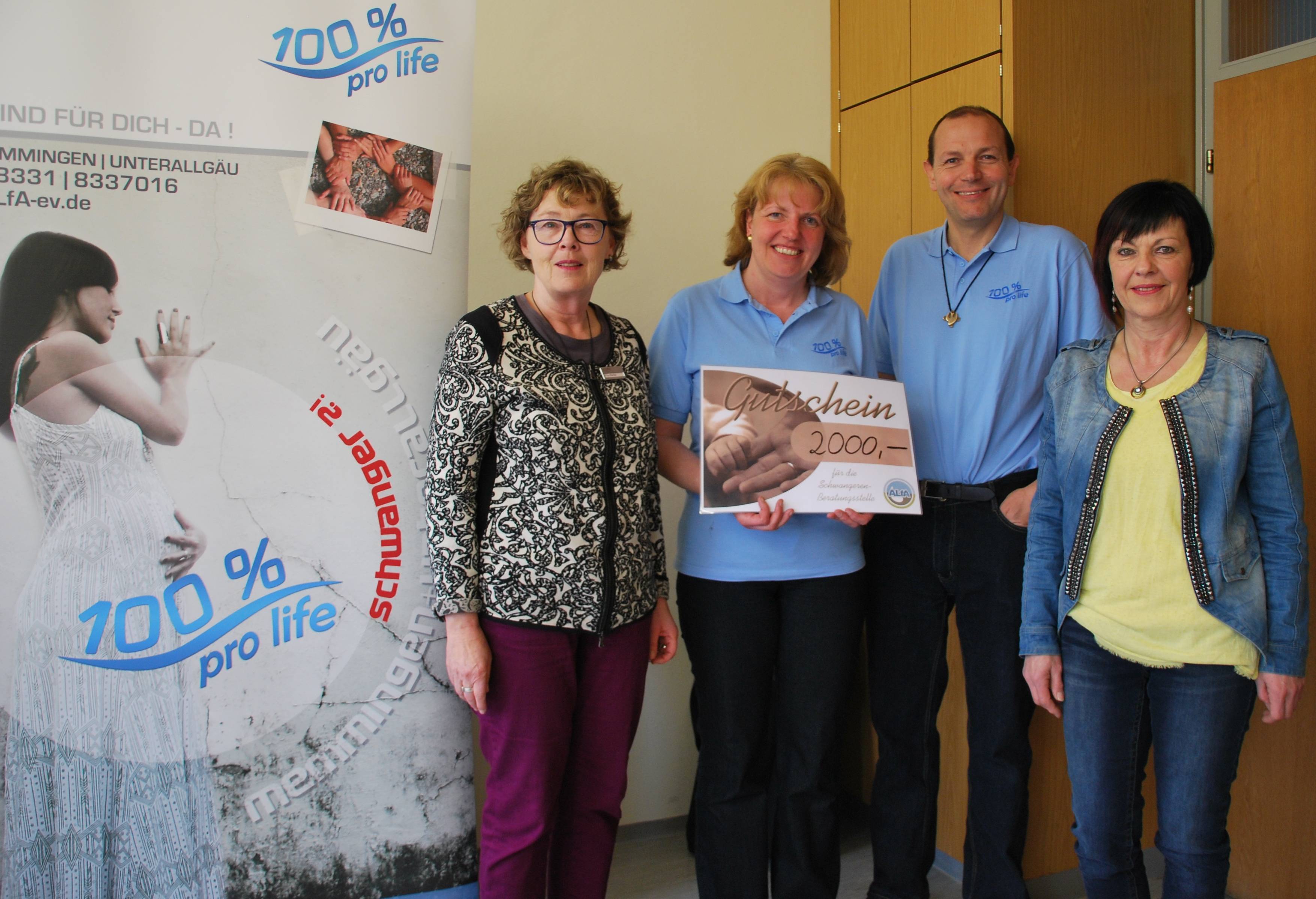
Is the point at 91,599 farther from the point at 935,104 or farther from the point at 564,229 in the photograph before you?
the point at 935,104

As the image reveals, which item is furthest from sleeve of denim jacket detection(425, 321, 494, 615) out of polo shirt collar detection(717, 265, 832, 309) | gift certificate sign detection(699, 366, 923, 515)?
polo shirt collar detection(717, 265, 832, 309)

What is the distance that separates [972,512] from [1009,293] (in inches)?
19.9

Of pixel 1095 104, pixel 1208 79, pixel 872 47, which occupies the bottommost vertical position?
pixel 1095 104

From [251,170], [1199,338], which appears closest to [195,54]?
[251,170]

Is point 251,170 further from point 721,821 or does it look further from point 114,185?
point 721,821

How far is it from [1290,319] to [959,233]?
3.24ft

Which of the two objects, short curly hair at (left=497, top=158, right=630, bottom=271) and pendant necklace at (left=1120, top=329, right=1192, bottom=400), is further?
short curly hair at (left=497, top=158, right=630, bottom=271)

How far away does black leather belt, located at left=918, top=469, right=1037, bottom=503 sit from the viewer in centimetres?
192

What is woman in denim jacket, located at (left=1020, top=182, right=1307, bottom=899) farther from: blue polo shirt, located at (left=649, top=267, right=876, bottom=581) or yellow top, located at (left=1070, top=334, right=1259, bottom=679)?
blue polo shirt, located at (left=649, top=267, right=876, bottom=581)

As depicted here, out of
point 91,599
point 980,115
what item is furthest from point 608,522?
point 980,115

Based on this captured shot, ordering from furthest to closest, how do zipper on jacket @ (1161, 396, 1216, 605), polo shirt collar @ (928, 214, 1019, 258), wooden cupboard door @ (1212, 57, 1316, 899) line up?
wooden cupboard door @ (1212, 57, 1316, 899) < polo shirt collar @ (928, 214, 1019, 258) < zipper on jacket @ (1161, 396, 1216, 605)

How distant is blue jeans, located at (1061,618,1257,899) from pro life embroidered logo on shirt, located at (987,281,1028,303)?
29.6 inches

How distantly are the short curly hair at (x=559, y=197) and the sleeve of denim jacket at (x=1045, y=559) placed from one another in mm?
929

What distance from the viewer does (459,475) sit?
1604 mm
